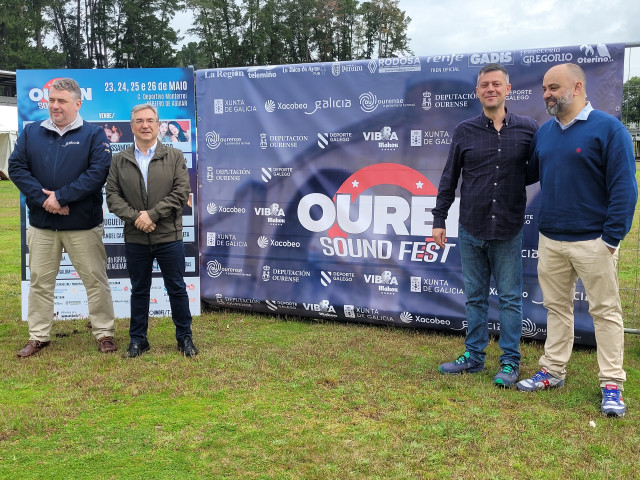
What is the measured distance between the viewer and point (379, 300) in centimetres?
540

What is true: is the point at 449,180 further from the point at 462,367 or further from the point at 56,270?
the point at 56,270

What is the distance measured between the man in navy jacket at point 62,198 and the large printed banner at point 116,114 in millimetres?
827

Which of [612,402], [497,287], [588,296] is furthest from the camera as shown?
[497,287]

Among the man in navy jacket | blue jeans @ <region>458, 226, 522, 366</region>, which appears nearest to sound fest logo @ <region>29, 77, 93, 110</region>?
the man in navy jacket

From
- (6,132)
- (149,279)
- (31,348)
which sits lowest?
(31,348)

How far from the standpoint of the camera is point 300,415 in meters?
3.55

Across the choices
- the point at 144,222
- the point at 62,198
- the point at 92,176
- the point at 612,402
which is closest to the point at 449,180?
the point at 612,402

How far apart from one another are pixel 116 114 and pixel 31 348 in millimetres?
2187

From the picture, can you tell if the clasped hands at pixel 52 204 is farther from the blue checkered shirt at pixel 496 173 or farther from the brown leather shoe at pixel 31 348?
the blue checkered shirt at pixel 496 173

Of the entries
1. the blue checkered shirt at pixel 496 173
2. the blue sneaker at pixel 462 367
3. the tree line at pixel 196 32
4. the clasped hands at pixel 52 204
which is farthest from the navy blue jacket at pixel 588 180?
the tree line at pixel 196 32

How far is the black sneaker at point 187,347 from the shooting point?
4613 mm

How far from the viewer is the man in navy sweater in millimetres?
3406

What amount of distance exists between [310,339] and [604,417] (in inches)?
92.2

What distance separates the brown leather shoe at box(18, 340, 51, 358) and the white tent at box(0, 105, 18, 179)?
2244 cm
